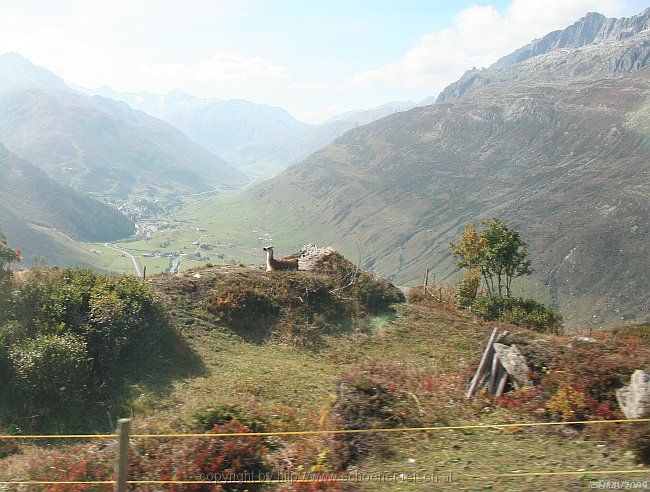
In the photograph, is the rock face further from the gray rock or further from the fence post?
the fence post

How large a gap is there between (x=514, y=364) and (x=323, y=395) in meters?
5.60

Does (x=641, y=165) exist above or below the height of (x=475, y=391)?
above

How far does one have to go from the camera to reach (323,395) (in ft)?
48.7

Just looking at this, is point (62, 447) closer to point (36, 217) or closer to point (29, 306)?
point (29, 306)

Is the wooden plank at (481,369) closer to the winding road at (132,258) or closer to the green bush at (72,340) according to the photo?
the green bush at (72,340)

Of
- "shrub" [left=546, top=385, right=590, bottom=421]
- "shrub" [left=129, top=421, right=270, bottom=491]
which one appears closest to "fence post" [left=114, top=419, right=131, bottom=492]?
"shrub" [left=129, top=421, right=270, bottom=491]

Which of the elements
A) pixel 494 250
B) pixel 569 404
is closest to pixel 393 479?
pixel 569 404

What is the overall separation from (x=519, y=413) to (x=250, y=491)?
20.8ft

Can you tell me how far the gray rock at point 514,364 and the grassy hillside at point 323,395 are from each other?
1030mm

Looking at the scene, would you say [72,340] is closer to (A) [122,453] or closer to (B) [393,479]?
(A) [122,453]

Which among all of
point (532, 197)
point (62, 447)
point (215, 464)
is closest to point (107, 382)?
point (62, 447)

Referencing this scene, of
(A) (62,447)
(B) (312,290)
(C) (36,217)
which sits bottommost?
(A) (62,447)

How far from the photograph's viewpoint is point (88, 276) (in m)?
19.5

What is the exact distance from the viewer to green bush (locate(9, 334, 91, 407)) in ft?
46.8
